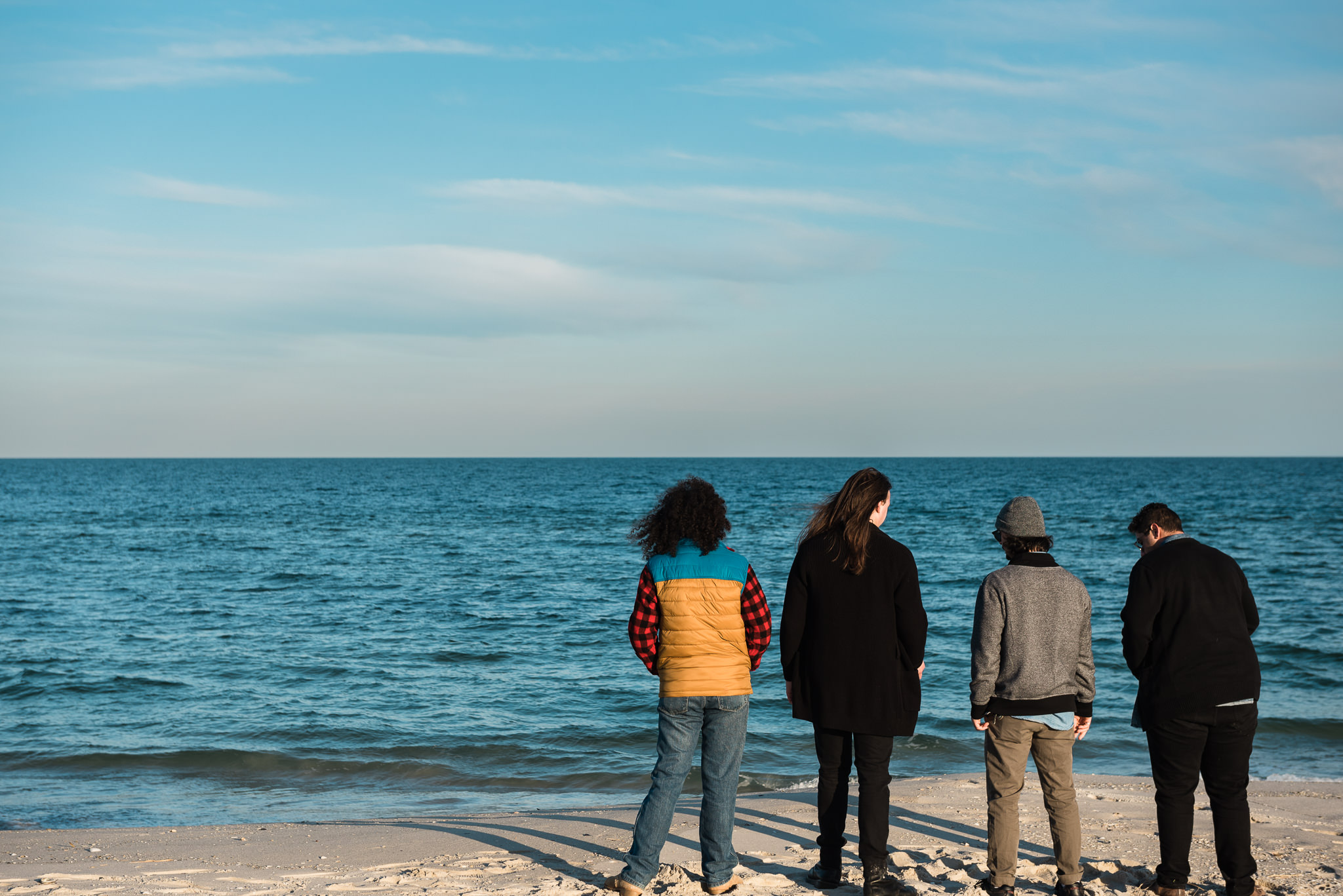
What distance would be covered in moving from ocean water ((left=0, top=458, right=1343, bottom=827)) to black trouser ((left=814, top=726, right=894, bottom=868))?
974 millimetres

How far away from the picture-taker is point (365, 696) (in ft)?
36.1

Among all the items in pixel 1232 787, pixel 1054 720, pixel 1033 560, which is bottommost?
pixel 1232 787

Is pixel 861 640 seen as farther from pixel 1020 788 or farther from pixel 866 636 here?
pixel 1020 788

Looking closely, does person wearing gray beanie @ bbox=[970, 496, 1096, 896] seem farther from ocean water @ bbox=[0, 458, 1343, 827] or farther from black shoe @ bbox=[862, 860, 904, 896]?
ocean water @ bbox=[0, 458, 1343, 827]

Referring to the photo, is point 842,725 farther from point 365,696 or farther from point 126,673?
point 126,673

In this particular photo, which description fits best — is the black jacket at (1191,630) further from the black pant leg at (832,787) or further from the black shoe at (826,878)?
the black shoe at (826,878)

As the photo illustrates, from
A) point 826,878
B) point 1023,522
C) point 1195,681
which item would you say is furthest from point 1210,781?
point 826,878

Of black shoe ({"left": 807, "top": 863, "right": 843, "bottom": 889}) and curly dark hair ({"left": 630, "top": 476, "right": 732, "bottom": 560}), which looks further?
black shoe ({"left": 807, "top": 863, "right": 843, "bottom": 889})

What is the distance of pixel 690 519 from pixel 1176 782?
225 cm

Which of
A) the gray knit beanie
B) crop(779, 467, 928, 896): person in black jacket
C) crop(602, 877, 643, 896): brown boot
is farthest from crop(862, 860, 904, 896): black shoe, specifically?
the gray knit beanie

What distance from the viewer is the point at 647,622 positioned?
158 inches

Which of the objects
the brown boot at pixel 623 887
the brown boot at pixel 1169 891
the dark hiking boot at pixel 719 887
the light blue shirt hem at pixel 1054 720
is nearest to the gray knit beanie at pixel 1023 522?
the light blue shirt hem at pixel 1054 720

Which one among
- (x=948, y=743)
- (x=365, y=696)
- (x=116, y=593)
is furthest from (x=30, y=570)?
(x=948, y=743)

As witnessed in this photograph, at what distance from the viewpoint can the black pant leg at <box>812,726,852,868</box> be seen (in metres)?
4.07
